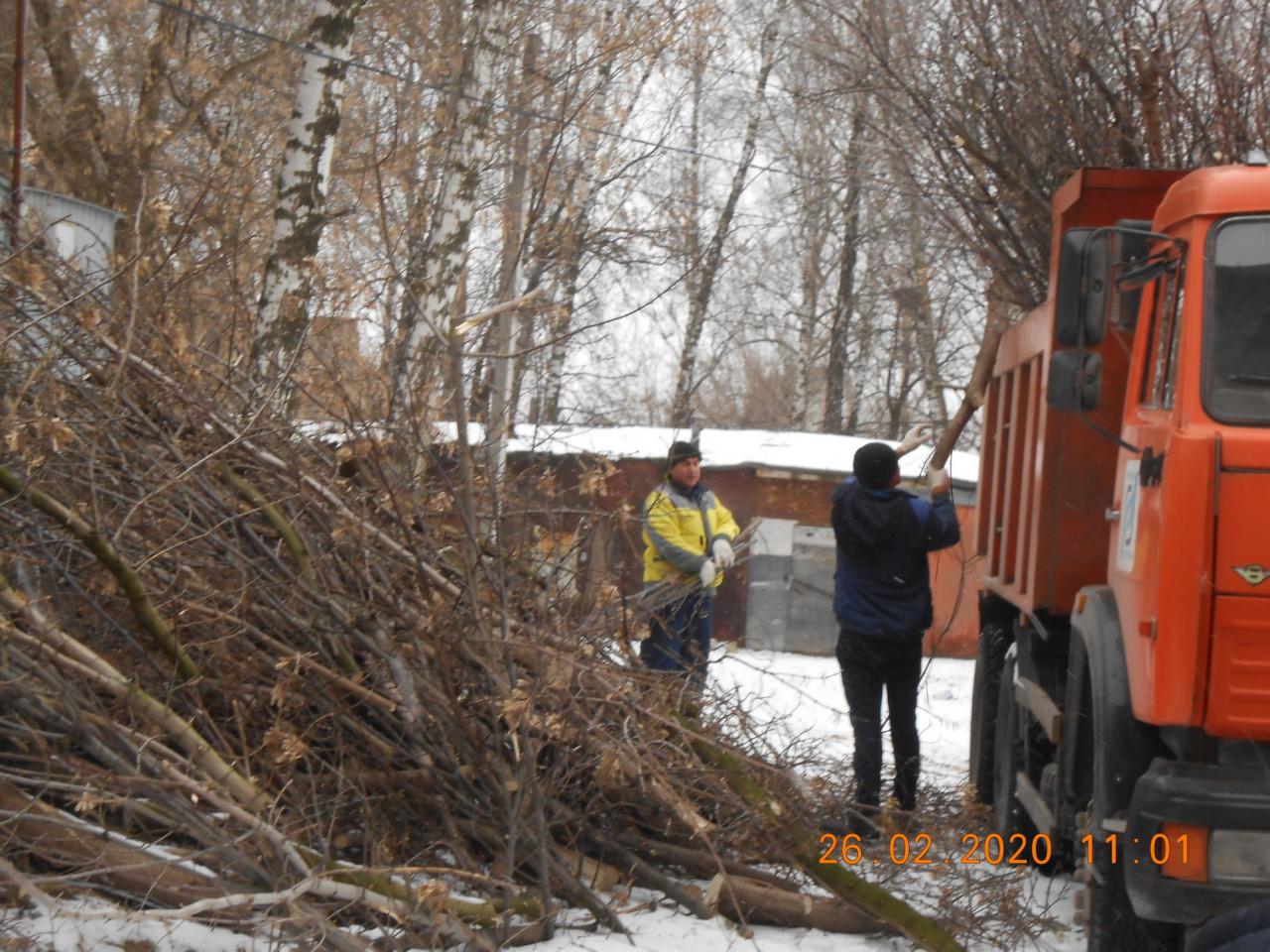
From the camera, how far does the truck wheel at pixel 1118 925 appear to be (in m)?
4.07

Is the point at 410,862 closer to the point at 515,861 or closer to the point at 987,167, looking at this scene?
the point at 515,861

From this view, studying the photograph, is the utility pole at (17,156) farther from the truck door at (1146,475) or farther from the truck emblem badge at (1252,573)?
the truck emblem badge at (1252,573)

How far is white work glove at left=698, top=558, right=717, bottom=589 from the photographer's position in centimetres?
674

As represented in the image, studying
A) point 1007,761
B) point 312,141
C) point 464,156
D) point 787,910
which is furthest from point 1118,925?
point 464,156

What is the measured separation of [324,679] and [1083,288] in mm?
2697

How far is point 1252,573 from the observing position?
12.0 ft

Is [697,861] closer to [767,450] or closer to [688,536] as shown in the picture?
[688,536]

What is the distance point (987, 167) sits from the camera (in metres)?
8.77

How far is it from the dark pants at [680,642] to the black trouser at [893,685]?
0.69 metres

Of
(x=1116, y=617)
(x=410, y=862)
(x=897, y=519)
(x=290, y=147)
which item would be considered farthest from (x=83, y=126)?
(x=1116, y=617)

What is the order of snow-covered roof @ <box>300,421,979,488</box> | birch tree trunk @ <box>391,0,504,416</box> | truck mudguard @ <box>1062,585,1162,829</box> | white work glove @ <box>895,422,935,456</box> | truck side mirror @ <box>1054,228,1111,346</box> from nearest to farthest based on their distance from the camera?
1. truck mudguard @ <box>1062,585,1162,829</box>
2. truck side mirror @ <box>1054,228,1111,346</box>
3. white work glove @ <box>895,422,935,456</box>
4. birch tree trunk @ <box>391,0,504,416</box>
5. snow-covered roof @ <box>300,421,979,488</box>

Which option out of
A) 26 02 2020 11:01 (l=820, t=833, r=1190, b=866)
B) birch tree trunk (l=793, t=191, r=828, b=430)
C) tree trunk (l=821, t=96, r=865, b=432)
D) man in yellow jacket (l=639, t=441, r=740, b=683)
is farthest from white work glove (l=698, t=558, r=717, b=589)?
tree trunk (l=821, t=96, r=865, b=432)

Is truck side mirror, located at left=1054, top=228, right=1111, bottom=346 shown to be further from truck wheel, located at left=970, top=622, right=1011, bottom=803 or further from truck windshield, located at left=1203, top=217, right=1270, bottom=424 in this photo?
truck wheel, located at left=970, top=622, right=1011, bottom=803

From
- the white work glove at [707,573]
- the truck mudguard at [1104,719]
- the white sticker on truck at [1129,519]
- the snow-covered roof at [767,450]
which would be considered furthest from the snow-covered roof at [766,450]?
the white sticker on truck at [1129,519]
